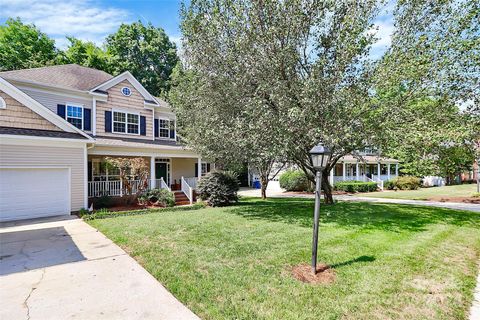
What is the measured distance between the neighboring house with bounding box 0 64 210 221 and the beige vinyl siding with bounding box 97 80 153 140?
0.17 feet

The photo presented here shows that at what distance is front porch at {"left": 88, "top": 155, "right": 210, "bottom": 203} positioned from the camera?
1344cm

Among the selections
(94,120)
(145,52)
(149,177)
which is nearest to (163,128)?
(149,177)

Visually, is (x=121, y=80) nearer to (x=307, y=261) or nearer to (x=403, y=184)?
(x=307, y=261)

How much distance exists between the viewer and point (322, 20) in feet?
31.0

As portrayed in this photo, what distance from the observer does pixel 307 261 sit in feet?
17.0

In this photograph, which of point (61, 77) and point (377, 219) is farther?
point (61, 77)

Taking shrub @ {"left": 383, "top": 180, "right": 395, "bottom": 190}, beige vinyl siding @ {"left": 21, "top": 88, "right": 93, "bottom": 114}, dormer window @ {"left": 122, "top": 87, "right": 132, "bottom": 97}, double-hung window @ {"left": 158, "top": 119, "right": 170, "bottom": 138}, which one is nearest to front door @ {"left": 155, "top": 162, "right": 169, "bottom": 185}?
double-hung window @ {"left": 158, "top": 119, "right": 170, "bottom": 138}

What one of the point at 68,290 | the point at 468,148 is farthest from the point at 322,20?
the point at 68,290

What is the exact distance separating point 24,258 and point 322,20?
1130 cm

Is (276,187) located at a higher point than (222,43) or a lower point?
lower

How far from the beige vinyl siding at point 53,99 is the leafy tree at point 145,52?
14570 millimetres

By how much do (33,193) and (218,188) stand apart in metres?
7.92

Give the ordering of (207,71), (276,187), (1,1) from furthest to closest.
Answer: (276,187) → (207,71) → (1,1)

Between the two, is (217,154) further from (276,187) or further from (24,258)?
(276,187)
